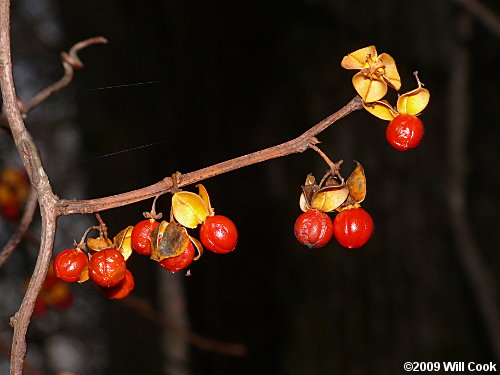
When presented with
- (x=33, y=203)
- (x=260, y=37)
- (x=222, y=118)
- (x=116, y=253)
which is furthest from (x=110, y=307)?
(x=116, y=253)

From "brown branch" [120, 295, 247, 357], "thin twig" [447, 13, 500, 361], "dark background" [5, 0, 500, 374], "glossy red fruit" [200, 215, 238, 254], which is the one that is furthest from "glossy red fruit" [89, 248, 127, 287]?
"thin twig" [447, 13, 500, 361]

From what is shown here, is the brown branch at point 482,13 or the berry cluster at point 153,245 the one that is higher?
the brown branch at point 482,13

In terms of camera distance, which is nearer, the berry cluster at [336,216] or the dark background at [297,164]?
the berry cluster at [336,216]

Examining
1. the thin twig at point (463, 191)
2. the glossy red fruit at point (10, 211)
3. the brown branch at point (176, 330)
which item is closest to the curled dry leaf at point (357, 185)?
the brown branch at point (176, 330)

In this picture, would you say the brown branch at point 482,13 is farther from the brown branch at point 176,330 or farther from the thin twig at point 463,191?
the brown branch at point 176,330

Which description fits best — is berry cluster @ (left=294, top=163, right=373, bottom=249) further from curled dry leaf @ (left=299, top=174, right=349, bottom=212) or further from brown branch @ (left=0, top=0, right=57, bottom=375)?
brown branch @ (left=0, top=0, right=57, bottom=375)

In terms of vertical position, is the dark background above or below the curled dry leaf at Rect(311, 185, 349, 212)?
above
